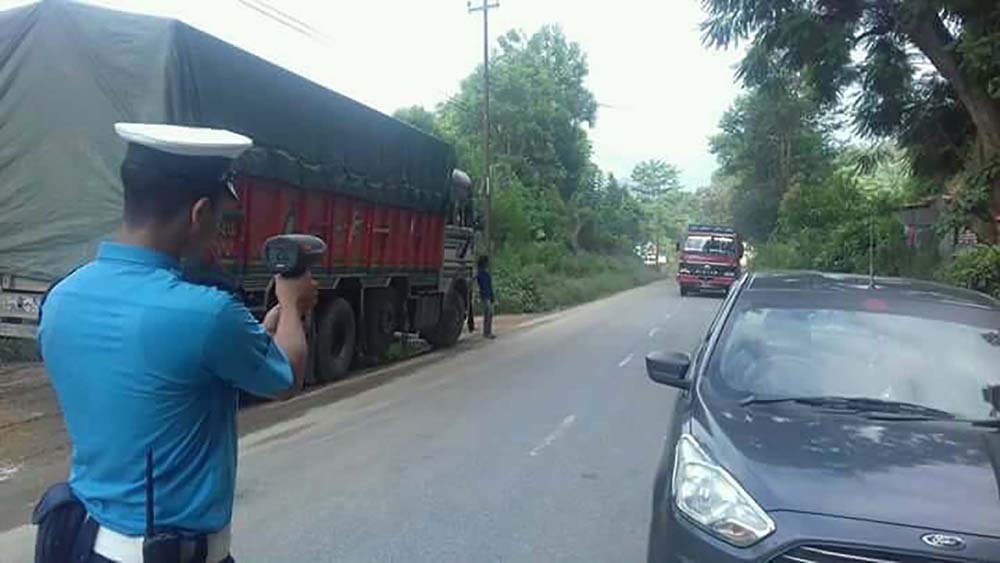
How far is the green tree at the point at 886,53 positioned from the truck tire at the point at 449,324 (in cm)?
674

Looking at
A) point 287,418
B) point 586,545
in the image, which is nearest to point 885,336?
Answer: point 586,545

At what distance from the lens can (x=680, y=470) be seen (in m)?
3.82

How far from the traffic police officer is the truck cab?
3800cm

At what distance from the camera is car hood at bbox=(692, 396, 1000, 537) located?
332cm

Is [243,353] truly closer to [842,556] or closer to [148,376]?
[148,376]

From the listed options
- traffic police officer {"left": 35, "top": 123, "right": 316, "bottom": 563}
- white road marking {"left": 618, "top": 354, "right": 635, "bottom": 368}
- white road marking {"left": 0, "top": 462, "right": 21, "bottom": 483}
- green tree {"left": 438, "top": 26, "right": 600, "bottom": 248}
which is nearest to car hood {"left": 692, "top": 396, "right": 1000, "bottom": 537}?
traffic police officer {"left": 35, "top": 123, "right": 316, "bottom": 563}

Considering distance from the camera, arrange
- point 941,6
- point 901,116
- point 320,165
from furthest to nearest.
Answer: point 901,116, point 941,6, point 320,165

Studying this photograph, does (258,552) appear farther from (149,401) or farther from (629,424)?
(629,424)

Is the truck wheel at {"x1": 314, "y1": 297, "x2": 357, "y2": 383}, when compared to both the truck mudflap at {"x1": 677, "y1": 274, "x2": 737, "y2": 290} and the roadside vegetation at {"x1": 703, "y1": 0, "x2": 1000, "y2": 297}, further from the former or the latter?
the truck mudflap at {"x1": 677, "y1": 274, "x2": 737, "y2": 290}

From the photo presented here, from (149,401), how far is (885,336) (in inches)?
147

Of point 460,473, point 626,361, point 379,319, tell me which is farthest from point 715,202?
point 460,473

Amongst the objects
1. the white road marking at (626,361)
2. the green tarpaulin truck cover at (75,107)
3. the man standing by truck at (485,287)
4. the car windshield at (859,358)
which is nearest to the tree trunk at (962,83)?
the white road marking at (626,361)

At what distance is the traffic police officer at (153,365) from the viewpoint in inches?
81.1

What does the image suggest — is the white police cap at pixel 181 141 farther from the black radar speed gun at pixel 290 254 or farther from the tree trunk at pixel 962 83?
the tree trunk at pixel 962 83
